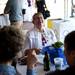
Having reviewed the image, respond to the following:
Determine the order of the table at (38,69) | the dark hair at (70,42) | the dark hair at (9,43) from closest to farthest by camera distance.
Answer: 1. the dark hair at (70,42)
2. the dark hair at (9,43)
3. the table at (38,69)

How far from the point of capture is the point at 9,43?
181cm

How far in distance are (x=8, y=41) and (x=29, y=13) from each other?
476cm

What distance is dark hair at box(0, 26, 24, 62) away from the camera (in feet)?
5.92

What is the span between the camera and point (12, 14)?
4.55 metres

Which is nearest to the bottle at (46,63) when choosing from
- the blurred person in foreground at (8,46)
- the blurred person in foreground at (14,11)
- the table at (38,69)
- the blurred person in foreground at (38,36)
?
the table at (38,69)

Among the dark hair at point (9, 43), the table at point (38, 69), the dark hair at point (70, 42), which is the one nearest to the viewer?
the dark hair at point (70, 42)

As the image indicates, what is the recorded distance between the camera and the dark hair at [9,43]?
180 cm

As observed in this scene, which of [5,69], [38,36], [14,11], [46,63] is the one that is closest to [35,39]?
[38,36]

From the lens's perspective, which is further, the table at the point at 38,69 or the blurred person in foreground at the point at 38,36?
the blurred person in foreground at the point at 38,36

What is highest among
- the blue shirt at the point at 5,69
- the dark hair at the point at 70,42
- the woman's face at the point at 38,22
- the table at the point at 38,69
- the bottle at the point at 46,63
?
the dark hair at the point at 70,42

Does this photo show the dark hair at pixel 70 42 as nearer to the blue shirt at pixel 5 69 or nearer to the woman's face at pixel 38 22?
the blue shirt at pixel 5 69

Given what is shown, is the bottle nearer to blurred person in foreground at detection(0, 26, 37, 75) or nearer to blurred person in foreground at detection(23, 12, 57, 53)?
blurred person in foreground at detection(0, 26, 37, 75)

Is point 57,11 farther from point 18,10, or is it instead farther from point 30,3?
point 18,10

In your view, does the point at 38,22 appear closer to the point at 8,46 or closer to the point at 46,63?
the point at 46,63
